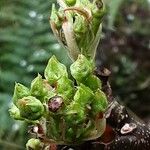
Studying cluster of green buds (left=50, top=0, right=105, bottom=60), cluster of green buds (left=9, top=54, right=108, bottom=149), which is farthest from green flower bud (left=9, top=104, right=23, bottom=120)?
cluster of green buds (left=50, top=0, right=105, bottom=60)

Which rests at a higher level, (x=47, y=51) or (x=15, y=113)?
(x=15, y=113)

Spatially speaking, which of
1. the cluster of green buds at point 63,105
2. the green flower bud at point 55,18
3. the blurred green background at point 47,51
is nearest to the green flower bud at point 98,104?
the cluster of green buds at point 63,105

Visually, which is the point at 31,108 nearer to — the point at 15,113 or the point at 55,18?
the point at 15,113

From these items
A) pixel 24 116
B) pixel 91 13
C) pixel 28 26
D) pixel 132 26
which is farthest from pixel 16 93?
pixel 132 26

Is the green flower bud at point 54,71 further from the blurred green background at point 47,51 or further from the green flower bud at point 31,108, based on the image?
the blurred green background at point 47,51

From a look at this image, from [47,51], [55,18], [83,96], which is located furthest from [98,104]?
[47,51]

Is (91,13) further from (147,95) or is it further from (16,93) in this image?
(147,95)
